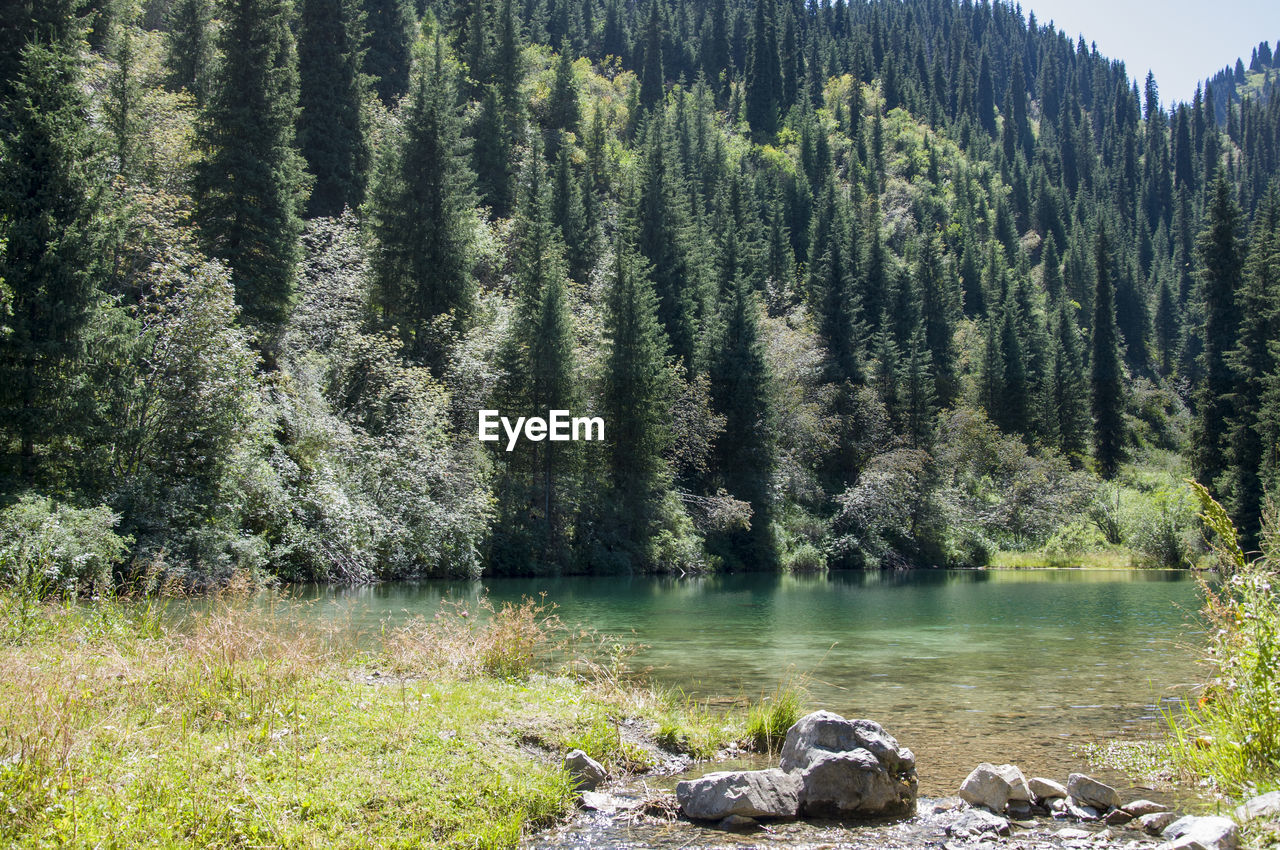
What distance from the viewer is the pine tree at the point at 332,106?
52.7 m

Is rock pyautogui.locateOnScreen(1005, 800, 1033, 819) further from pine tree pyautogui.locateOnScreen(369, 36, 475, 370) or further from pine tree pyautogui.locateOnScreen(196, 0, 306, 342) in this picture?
pine tree pyautogui.locateOnScreen(369, 36, 475, 370)

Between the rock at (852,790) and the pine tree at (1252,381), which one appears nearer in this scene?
the rock at (852,790)

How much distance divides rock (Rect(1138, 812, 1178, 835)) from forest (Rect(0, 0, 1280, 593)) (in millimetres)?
13000

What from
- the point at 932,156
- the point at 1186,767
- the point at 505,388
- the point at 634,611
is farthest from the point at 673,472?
the point at 932,156

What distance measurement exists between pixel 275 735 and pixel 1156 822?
7413mm

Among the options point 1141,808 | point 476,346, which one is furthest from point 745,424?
point 1141,808

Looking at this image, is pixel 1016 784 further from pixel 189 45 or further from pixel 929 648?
pixel 189 45

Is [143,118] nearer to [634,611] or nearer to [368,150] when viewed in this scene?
[368,150]

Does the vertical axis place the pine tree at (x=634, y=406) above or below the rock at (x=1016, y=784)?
above

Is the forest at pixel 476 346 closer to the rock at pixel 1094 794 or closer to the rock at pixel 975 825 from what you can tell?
the rock at pixel 975 825

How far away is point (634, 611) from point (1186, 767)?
1866 cm

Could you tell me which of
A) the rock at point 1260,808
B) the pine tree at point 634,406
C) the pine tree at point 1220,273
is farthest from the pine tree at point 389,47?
the rock at point 1260,808

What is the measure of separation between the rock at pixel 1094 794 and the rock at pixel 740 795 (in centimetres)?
248

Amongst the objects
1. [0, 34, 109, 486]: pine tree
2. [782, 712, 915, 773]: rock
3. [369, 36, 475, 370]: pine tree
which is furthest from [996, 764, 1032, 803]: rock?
[369, 36, 475, 370]: pine tree
